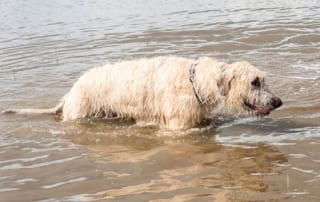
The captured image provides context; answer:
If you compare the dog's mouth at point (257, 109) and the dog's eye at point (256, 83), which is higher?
the dog's eye at point (256, 83)

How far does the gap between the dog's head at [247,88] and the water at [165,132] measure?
1.44 feet

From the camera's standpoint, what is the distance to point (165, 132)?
325 inches

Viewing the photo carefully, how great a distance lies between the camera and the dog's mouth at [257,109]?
786cm

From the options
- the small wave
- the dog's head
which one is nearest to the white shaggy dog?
the dog's head

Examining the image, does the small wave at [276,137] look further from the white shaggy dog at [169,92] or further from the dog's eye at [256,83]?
the dog's eye at [256,83]

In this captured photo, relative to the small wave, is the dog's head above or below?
above

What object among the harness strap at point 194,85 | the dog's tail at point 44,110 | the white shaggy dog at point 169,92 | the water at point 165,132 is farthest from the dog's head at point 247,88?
the dog's tail at point 44,110

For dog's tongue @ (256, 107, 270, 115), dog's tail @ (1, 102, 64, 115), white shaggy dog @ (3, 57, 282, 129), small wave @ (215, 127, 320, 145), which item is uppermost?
white shaggy dog @ (3, 57, 282, 129)

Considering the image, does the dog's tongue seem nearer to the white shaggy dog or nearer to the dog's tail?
the white shaggy dog

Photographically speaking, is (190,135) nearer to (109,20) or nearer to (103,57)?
(103,57)

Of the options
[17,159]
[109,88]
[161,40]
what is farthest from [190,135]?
[161,40]

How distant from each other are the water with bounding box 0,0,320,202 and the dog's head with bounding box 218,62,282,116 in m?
0.44

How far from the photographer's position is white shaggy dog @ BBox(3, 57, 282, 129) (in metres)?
7.85

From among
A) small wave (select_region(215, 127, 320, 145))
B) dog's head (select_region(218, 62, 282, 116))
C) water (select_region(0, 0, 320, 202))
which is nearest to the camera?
water (select_region(0, 0, 320, 202))
